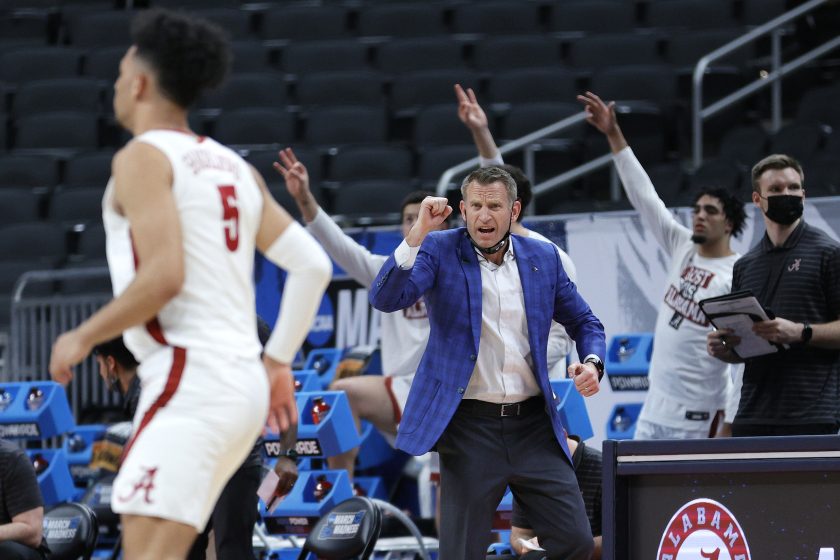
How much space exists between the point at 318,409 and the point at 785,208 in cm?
262

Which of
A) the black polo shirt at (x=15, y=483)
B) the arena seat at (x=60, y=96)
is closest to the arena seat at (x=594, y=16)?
the arena seat at (x=60, y=96)

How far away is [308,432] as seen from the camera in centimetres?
725

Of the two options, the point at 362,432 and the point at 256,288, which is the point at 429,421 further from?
the point at 256,288

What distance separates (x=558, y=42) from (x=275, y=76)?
254cm

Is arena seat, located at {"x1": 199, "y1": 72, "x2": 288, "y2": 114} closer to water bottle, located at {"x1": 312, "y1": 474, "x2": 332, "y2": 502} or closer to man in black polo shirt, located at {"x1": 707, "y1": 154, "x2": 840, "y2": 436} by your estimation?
water bottle, located at {"x1": 312, "y1": 474, "x2": 332, "y2": 502}

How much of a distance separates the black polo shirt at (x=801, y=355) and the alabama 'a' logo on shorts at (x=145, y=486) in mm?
3452

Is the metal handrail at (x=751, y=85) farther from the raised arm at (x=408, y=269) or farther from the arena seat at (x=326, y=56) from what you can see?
the raised arm at (x=408, y=269)

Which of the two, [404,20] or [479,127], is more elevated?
[404,20]

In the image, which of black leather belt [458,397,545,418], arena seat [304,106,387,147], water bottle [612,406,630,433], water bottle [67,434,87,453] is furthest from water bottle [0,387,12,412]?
arena seat [304,106,387,147]

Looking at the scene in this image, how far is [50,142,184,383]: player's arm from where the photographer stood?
3.23 metres

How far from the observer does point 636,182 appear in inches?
285

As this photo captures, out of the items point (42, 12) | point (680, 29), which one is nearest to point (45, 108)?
point (42, 12)

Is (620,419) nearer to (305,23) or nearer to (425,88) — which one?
(425,88)

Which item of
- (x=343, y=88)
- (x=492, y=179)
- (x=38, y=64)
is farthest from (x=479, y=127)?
(x=38, y=64)
